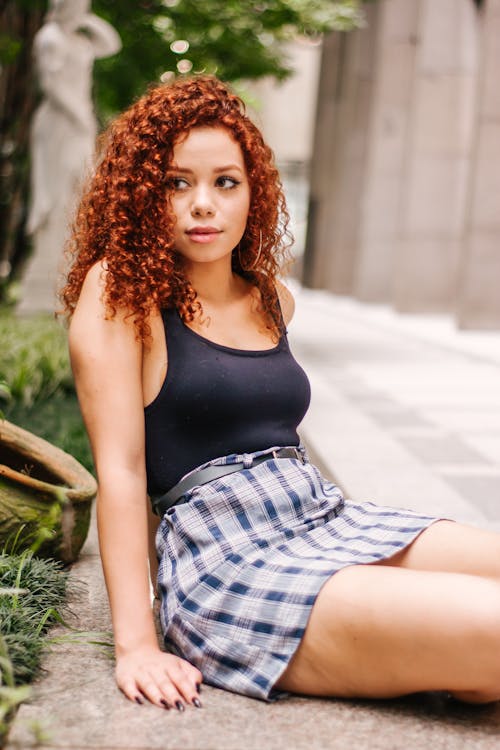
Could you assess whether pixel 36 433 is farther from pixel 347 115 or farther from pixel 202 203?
pixel 347 115

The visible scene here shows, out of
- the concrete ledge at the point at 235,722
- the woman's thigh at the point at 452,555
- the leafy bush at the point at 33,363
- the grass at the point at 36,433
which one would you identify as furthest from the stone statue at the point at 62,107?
the concrete ledge at the point at 235,722

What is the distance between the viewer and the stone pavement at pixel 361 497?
229 cm

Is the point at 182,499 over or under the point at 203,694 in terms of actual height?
over

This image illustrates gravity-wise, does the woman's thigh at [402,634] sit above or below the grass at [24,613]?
above

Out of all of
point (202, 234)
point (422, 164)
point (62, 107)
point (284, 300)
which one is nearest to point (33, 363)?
point (62, 107)

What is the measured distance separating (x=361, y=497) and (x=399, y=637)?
8.40 feet

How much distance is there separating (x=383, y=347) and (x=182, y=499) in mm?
12194

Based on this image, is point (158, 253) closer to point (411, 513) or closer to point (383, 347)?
point (411, 513)

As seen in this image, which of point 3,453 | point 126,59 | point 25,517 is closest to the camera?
point 25,517

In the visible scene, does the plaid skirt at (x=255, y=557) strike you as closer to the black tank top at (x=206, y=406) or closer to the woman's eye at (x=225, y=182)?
the black tank top at (x=206, y=406)

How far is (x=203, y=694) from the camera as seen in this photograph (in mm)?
Answer: 2514

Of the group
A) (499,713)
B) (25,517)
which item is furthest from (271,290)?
(499,713)

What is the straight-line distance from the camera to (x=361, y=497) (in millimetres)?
4887

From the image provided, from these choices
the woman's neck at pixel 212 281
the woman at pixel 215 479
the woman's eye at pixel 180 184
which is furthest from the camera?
the woman's neck at pixel 212 281
